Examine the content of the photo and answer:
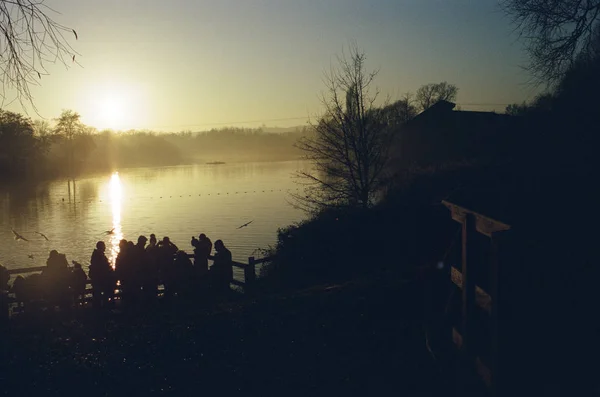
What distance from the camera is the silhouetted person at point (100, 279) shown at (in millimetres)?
12117

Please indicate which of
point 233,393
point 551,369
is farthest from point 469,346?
point 233,393

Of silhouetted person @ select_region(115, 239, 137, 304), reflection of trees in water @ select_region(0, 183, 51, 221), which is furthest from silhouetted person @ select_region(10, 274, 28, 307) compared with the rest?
reflection of trees in water @ select_region(0, 183, 51, 221)

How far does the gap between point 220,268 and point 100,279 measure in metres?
3.23

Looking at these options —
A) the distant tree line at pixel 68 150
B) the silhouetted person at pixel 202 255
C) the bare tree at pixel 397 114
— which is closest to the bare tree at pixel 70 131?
the distant tree line at pixel 68 150

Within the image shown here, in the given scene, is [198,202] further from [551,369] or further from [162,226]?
[551,369]

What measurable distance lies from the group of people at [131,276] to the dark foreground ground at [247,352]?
1.28m

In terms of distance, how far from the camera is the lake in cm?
3098

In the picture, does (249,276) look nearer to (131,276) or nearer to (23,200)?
(131,276)

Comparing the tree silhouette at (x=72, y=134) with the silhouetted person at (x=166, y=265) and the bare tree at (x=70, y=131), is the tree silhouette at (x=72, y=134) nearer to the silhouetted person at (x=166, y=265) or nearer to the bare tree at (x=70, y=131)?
the bare tree at (x=70, y=131)

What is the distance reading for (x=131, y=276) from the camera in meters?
12.4

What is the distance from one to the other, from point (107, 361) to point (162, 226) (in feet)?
107

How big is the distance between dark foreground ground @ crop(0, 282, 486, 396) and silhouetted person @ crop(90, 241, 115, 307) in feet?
5.21

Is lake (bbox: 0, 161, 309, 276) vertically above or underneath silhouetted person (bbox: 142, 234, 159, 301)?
underneath

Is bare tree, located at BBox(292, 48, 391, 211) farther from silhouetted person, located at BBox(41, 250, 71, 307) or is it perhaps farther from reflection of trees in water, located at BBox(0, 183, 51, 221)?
reflection of trees in water, located at BBox(0, 183, 51, 221)
